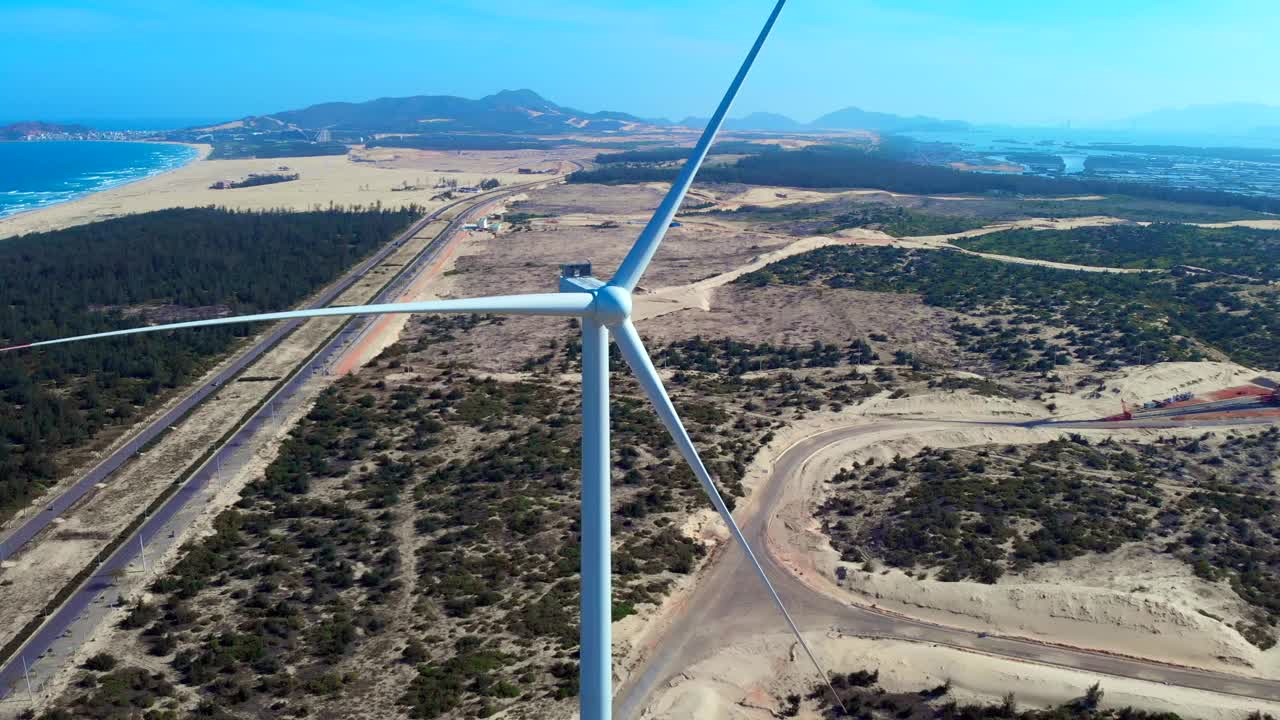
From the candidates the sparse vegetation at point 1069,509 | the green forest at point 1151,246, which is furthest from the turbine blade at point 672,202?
the green forest at point 1151,246

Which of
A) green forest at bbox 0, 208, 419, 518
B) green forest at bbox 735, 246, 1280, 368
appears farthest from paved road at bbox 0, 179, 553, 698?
green forest at bbox 735, 246, 1280, 368

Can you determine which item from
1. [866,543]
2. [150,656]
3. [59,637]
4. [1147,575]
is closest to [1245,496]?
[1147,575]

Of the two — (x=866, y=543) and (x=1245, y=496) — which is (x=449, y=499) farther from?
(x=1245, y=496)

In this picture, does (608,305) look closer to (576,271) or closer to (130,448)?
(576,271)

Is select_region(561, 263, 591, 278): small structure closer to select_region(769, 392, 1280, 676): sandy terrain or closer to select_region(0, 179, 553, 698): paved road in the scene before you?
select_region(769, 392, 1280, 676): sandy terrain

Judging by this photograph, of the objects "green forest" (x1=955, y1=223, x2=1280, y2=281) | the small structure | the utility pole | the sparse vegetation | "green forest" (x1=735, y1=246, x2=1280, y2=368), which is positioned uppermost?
the small structure
